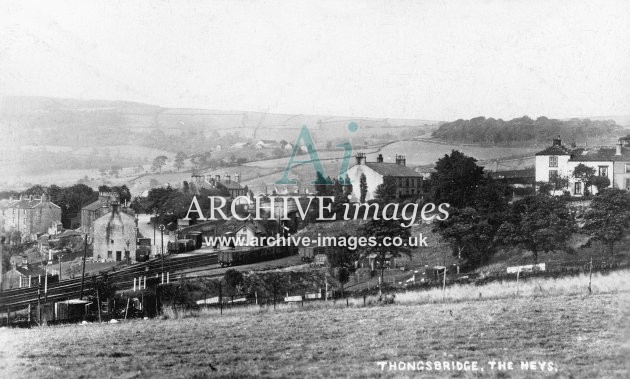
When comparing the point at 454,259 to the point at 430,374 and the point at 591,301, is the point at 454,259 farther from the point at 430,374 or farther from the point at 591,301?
the point at 430,374

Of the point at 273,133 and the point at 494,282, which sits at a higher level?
the point at 273,133

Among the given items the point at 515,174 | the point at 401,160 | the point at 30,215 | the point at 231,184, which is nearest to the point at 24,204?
the point at 30,215

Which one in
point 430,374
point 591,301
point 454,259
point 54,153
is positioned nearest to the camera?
point 430,374

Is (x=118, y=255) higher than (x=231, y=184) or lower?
lower

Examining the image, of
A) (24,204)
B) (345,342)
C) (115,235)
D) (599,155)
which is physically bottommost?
(345,342)

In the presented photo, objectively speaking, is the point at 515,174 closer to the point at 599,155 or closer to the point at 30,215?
the point at 599,155

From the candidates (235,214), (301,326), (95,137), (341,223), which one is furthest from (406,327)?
(95,137)

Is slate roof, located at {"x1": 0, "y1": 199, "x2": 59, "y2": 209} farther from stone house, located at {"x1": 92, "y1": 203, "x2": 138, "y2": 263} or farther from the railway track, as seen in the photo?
the railway track
